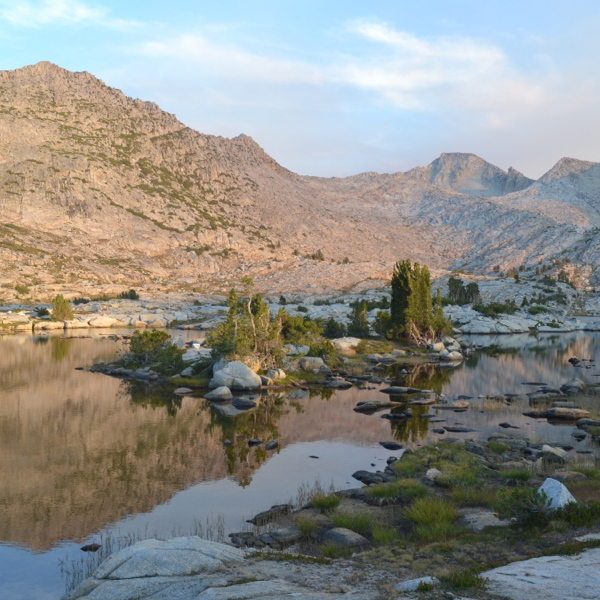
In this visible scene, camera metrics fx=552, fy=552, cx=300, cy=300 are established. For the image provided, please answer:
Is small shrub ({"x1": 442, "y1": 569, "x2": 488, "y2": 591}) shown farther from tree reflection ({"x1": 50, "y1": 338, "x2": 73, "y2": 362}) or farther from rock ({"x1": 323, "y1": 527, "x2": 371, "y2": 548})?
tree reflection ({"x1": 50, "y1": 338, "x2": 73, "y2": 362})

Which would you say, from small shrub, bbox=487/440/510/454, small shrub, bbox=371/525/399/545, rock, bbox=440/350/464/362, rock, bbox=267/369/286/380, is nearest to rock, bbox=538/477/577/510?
small shrub, bbox=371/525/399/545

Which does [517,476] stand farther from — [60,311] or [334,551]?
[60,311]

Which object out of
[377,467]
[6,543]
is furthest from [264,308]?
[6,543]

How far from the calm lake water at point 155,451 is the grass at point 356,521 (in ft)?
14.0

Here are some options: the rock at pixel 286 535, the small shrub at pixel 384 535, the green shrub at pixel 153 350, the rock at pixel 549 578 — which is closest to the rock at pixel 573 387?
the small shrub at pixel 384 535

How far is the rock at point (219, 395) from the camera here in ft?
158

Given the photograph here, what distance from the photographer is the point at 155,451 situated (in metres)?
33.8

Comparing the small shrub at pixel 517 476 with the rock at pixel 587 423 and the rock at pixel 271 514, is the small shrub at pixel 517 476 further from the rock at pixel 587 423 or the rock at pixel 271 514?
the rock at pixel 587 423

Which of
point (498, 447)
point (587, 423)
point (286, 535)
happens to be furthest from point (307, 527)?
point (587, 423)

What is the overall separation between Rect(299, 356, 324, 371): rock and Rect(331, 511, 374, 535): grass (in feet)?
131

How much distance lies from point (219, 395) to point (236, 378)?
4.77 m

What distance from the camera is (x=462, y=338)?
10562 centimetres

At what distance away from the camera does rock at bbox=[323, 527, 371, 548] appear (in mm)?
18969

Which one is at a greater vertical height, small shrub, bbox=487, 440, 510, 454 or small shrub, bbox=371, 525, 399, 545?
small shrub, bbox=371, 525, 399, 545
